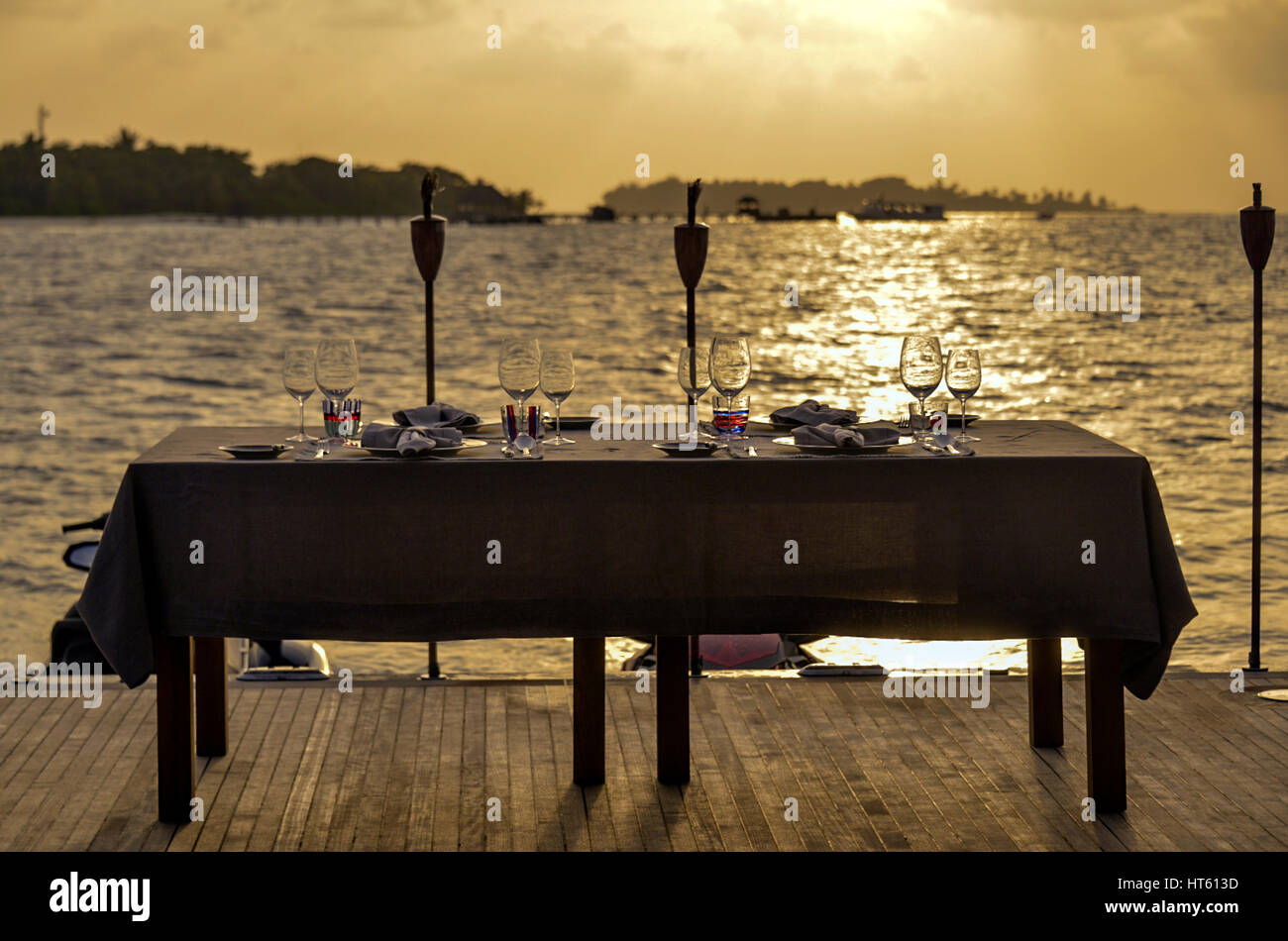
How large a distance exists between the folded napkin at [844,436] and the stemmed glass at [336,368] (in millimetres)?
915

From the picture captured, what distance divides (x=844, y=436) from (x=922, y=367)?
293 mm

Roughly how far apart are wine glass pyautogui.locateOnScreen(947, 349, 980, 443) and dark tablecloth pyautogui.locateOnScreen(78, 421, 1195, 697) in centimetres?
19

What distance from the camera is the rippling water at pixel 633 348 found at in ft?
35.1

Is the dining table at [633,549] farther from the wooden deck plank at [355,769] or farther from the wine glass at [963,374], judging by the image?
the wooden deck plank at [355,769]

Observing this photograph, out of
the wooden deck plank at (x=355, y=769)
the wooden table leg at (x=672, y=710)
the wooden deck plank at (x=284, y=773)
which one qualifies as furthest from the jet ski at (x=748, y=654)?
the wooden table leg at (x=672, y=710)

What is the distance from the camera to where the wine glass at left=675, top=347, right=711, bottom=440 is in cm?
298

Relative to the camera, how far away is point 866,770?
3.14 metres

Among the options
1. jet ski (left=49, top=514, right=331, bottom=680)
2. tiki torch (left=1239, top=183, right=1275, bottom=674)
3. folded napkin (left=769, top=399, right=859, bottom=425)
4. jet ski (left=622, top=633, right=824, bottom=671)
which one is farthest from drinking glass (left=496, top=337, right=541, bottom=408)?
jet ski (left=49, top=514, right=331, bottom=680)

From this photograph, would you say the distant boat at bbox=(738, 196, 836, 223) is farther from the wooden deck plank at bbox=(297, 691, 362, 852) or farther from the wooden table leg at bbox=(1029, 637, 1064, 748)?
the wooden table leg at bbox=(1029, 637, 1064, 748)

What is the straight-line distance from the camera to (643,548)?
9.01 ft

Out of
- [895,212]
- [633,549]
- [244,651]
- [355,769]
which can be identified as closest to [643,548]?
[633,549]

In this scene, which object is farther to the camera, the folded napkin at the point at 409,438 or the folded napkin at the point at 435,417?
the folded napkin at the point at 435,417
